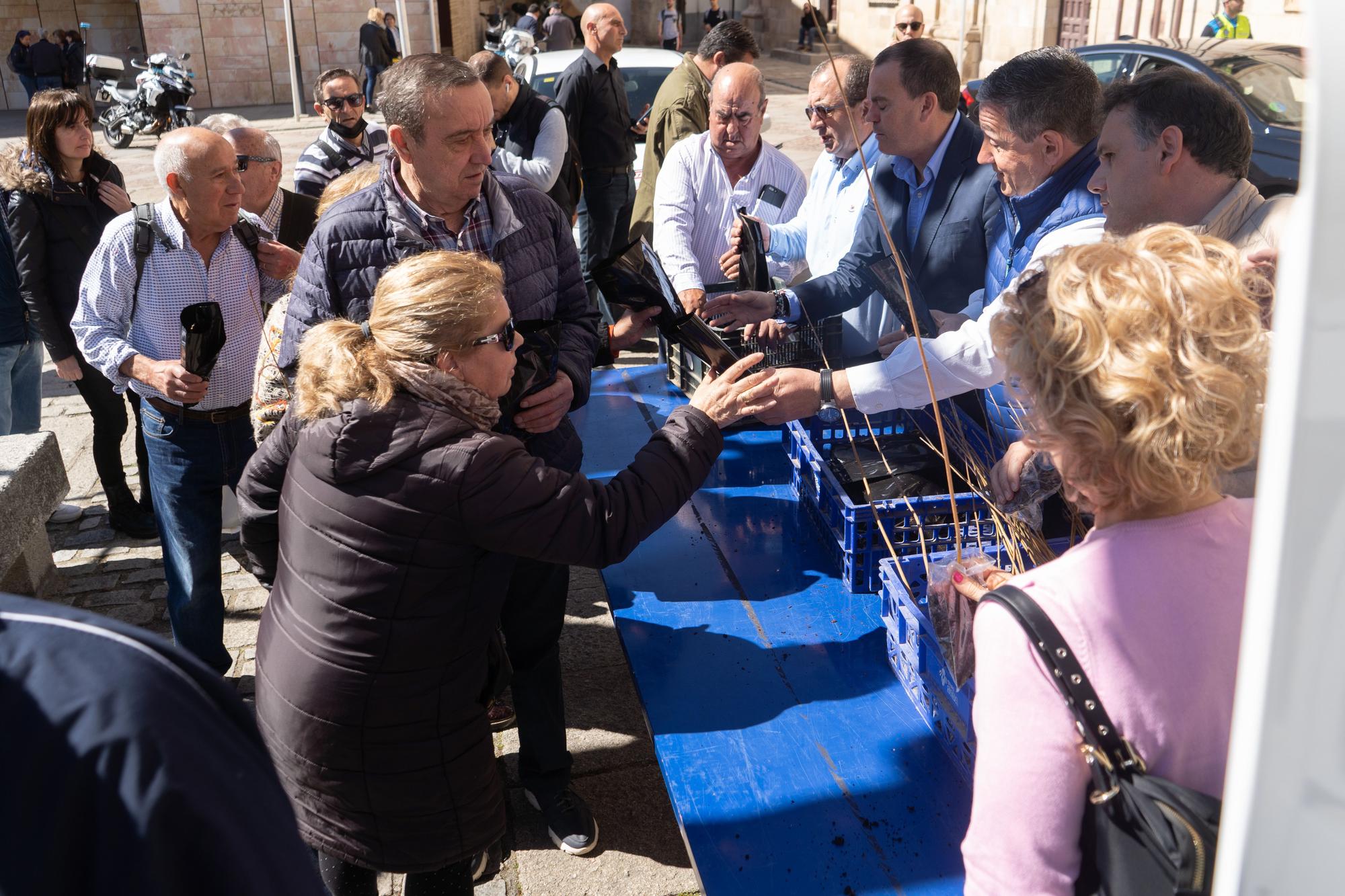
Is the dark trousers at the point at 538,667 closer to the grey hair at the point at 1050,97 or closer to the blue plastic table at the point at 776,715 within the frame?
the blue plastic table at the point at 776,715

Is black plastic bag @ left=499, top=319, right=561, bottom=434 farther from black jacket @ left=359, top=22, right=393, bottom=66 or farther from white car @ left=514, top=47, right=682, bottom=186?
black jacket @ left=359, top=22, right=393, bottom=66

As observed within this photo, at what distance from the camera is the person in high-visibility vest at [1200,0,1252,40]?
12734 mm

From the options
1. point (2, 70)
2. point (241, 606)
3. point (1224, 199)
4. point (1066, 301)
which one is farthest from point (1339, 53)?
point (2, 70)

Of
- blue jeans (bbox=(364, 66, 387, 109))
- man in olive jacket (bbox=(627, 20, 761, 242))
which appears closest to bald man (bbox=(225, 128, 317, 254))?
man in olive jacket (bbox=(627, 20, 761, 242))

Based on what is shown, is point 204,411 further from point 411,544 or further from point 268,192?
point 411,544

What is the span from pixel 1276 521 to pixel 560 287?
6.96 ft

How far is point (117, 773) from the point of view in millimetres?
820

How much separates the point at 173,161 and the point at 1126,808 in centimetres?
287

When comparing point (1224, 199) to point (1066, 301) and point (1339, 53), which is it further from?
point (1339, 53)

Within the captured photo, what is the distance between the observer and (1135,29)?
53.6 feet

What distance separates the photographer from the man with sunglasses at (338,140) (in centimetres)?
478

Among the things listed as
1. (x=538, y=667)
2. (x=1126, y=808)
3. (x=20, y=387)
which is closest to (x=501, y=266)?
(x=538, y=667)

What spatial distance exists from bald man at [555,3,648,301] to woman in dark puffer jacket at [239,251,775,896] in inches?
164

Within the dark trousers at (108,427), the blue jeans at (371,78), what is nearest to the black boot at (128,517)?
the dark trousers at (108,427)
